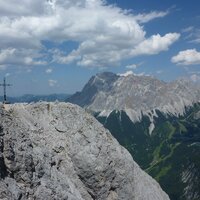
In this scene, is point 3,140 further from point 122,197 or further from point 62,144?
point 122,197

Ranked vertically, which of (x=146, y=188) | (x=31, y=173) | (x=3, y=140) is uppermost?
(x=3, y=140)

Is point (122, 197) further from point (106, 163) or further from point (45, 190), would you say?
point (45, 190)

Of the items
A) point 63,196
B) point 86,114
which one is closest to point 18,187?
point 63,196

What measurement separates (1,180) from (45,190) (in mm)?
5271

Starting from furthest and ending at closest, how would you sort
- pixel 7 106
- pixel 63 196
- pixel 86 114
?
pixel 86 114 < pixel 7 106 < pixel 63 196

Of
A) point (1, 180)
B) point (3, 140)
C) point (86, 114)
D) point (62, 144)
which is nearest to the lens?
point (1, 180)

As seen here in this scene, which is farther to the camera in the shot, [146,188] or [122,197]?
[146,188]

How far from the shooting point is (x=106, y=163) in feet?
144

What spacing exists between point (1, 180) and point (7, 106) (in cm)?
1412

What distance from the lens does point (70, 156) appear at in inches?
1662

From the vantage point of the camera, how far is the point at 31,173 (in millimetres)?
30734

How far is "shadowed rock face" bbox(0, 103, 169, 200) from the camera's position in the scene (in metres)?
32.0

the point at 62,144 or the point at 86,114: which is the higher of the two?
the point at 86,114

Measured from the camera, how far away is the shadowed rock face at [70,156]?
1261 inches
